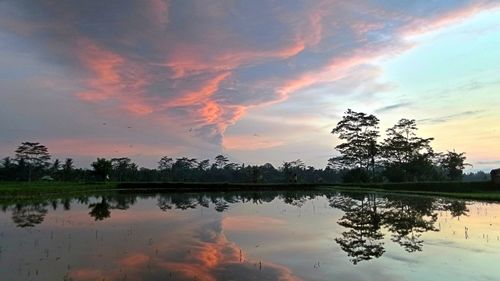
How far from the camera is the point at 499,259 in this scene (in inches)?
423

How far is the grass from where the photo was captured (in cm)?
3622

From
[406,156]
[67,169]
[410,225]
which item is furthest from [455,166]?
[67,169]

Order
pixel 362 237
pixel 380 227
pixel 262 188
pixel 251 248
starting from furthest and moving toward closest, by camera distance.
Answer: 1. pixel 262 188
2. pixel 380 227
3. pixel 362 237
4. pixel 251 248

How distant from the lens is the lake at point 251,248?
9.50 m

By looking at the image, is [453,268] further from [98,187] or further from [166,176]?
[166,176]

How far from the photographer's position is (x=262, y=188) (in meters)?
57.7

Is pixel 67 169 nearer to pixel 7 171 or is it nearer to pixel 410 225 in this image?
pixel 7 171

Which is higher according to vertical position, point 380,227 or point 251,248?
point 380,227

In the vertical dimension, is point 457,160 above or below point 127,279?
above

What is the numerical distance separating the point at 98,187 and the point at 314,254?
46849 millimetres

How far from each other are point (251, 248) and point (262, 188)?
45109 mm

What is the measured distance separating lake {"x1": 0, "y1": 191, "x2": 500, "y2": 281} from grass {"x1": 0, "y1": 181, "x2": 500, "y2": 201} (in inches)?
710

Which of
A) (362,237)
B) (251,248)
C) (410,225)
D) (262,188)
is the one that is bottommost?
(251,248)

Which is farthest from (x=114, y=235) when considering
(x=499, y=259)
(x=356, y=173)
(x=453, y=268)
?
(x=356, y=173)
